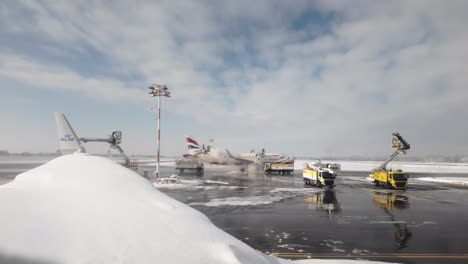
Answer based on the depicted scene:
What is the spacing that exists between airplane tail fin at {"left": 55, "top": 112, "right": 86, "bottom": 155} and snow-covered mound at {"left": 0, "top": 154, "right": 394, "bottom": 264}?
31086 millimetres

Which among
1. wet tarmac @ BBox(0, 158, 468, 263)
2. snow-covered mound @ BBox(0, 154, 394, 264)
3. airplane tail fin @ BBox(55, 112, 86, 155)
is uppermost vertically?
airplane tail fin @ BBox(55, 112, 86, 155)

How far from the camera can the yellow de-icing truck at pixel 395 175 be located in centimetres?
2811

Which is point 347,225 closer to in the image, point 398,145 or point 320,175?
point 320,175

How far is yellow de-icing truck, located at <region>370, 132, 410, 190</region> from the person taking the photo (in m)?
28.1

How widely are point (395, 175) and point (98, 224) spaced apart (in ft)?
103

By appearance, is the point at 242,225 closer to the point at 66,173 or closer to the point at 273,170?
the point at 66,173

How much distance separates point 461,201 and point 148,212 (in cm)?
2647

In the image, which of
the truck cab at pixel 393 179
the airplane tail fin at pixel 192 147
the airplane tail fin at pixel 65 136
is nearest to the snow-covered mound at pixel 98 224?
the truck cab at pixel 393 179

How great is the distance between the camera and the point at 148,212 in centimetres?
A: 425

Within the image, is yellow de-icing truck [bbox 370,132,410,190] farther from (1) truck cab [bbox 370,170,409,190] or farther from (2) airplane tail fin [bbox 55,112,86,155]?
(2) airplane tail fin [bbox 55,112,86,155]

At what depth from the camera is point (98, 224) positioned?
362 centimetres

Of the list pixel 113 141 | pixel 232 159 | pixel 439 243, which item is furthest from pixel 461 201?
pixel 232 159

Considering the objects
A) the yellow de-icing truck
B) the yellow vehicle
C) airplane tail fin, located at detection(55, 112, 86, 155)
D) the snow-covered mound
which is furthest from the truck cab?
airplane tail fin, located at detection(55, 112, 86, 155)

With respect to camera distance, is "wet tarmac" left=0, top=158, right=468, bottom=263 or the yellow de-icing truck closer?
"wet tarmac" left=0, top=158, right=468, bottom=263
